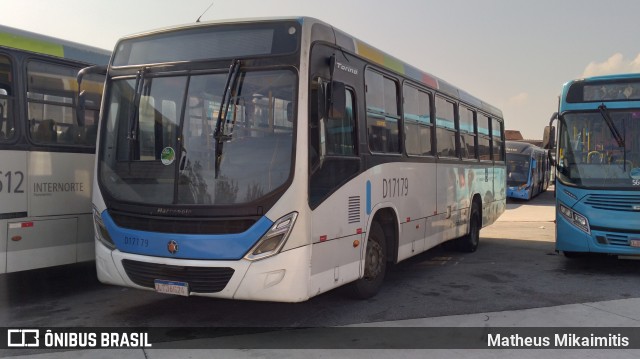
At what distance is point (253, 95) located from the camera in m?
5.34

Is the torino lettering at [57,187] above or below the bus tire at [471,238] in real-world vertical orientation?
above

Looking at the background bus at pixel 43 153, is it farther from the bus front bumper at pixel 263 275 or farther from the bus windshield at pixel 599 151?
the bus windshield at pixel 599 151

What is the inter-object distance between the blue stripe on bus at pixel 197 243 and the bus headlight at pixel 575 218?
6.00 metres

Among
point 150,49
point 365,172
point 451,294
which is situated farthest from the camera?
point 451,294

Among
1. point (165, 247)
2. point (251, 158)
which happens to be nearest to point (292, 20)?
point (251, 158)

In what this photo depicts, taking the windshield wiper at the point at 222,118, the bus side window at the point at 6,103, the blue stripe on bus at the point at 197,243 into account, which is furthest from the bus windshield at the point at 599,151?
the bus side window at the point at 6,103

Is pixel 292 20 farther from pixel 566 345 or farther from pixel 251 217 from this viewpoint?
pixel 566 345

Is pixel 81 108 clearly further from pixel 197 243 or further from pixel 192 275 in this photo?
pixel 192 275

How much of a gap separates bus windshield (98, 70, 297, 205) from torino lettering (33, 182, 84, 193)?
147 centimetres

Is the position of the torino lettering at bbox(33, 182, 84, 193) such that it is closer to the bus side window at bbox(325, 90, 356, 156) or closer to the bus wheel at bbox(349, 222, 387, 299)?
the bus side window at bbox(325, 90, 356, 156)

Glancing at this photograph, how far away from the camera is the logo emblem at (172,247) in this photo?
17.4 feet

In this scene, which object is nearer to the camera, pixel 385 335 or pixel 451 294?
pixel 385 335

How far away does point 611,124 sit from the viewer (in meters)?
9.03

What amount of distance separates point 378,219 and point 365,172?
833 millimetres
